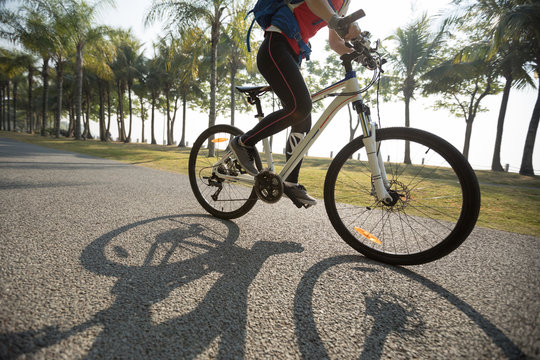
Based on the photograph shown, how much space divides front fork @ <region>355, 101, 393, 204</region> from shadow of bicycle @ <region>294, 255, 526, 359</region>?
0.56m

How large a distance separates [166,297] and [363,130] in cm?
163

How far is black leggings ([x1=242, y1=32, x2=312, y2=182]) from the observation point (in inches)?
81.4

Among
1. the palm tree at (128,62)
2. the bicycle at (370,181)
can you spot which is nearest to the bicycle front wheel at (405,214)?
the bicycle at (370,181)

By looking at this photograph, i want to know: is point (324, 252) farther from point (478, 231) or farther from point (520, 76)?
point (520, 76)

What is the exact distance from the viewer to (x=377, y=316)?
45.1 inches

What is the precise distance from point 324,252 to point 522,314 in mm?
1014

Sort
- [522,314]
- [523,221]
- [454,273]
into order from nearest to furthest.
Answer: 1. [522,314]
2. [454,273]
3. [523,221]

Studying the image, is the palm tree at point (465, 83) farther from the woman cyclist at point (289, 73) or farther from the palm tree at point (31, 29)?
the palm tree at point (31, 29)

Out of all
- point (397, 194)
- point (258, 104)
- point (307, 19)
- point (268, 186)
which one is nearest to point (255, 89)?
point (258, 104)

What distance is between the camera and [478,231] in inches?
96.6

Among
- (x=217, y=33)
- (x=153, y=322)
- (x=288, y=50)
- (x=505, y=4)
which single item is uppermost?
(x=505, y=4)

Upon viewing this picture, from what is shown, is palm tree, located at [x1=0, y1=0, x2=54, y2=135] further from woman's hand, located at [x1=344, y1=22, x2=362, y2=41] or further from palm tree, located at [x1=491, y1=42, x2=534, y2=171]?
palm tree, located at [x1=491, y1=42, x2=534, y2=171]

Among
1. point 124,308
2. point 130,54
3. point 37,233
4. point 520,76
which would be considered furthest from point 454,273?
point 130,54

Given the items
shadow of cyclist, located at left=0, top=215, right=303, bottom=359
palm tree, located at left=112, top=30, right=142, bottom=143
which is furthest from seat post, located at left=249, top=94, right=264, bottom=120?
palm tree, located at left=112, top=30, right=142, bottom=143
